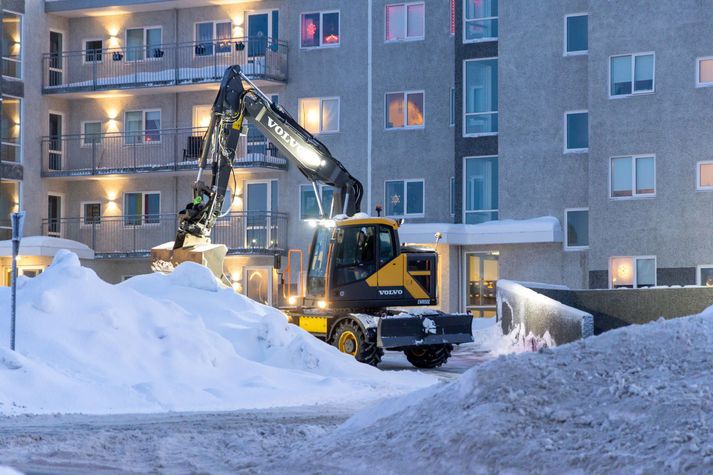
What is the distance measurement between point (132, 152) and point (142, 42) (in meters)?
3.92

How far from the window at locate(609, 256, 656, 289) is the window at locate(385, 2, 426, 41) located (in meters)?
10.3

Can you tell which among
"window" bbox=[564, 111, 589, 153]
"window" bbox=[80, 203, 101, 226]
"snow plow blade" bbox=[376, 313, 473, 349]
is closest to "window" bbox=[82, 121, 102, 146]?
"window" bbox=[80, 203, 101, 226]

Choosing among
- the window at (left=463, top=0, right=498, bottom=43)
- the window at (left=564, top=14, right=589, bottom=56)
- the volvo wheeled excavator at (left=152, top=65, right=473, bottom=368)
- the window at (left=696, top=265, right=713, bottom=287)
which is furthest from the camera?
the window at (left=463, top=0, right=498, bottom=43)

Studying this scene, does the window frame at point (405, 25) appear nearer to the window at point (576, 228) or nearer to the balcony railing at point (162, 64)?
the balcony railing at point (162, 64)

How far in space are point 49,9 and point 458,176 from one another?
16329 mm

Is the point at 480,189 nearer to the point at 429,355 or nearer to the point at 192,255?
the point at 192,255

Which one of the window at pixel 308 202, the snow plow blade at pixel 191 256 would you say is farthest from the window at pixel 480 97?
the snow plow blade at pixel 191 256

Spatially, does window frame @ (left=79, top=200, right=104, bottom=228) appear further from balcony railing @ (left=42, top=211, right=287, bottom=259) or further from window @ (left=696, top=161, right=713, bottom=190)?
window @ (left=696, top=161, right=713, bottom=190)

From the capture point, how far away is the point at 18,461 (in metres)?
12.5

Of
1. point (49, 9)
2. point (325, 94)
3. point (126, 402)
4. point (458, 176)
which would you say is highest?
point (49, 9)

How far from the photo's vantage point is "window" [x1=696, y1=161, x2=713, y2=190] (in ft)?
125

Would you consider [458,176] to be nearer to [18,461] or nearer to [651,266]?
[651,266]

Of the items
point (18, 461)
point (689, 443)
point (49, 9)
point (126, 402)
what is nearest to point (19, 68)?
point (49, 9)

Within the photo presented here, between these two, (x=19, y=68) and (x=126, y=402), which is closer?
(x=126, y=402)
